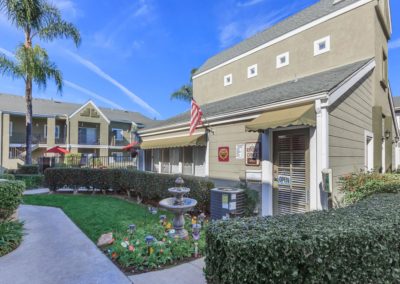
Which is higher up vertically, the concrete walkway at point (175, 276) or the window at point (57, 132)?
the window at point (57, 132)

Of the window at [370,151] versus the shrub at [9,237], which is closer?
the shrub at [9,237]

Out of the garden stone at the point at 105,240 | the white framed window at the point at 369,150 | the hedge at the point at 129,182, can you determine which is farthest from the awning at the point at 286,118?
the garden stone at the point at 105,240

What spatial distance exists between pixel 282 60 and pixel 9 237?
11.6m

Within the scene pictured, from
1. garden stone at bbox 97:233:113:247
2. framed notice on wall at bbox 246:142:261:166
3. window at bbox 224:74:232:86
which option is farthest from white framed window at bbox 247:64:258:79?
garden stone at bbox 97:233:113:247

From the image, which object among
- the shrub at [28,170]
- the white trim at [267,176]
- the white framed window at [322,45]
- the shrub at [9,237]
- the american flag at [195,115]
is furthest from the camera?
the shrub at [28,170]

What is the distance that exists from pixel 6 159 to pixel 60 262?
89.3 feet

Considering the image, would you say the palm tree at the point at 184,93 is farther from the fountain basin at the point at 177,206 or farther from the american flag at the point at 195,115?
the fountain basin at the point at 177,206

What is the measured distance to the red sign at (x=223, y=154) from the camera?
29.2 ft

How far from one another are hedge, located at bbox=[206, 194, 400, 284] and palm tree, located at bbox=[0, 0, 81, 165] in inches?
636

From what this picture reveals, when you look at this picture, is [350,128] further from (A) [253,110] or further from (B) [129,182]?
(B) [129,182]

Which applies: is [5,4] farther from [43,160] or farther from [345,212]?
[345,212]

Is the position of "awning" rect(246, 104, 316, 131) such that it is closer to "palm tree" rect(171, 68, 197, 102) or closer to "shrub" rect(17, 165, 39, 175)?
"shrub" rect(17, 165, 39, 175)

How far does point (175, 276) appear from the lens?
3.93 m

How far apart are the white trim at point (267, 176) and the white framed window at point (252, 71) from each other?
5.94 m
